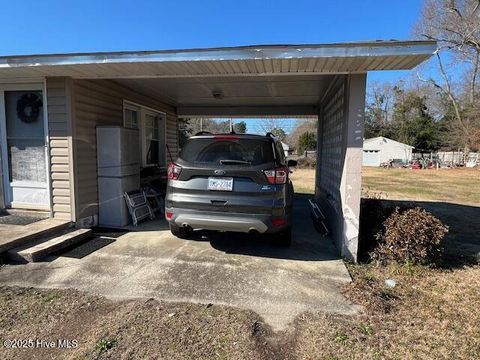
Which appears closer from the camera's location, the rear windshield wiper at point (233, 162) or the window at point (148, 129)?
the rear windshield wiper at point (233, 162)

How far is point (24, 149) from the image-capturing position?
18.5 feet

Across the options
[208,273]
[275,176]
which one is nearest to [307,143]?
[275,176]

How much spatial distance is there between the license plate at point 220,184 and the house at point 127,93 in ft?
5.11

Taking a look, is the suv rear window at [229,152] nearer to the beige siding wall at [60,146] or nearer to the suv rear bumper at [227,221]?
the suv rear bumper at [227,221]

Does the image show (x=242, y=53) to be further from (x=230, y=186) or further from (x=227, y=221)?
(x=227, y=221)

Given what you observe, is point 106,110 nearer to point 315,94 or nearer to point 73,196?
point 73,196

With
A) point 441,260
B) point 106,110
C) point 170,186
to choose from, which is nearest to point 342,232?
point 441,260

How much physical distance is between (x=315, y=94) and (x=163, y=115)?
4.25 metres

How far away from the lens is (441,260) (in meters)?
4.35

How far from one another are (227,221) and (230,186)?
44 cm

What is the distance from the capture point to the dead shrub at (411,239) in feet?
13.2

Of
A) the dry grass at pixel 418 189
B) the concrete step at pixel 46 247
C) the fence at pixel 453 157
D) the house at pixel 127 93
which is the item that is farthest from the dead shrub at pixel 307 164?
the concrete step at pixel 46 247

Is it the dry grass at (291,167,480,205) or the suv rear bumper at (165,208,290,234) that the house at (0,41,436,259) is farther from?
the dry grass at (291,167,480,205)

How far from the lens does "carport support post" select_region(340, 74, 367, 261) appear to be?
438 cm
